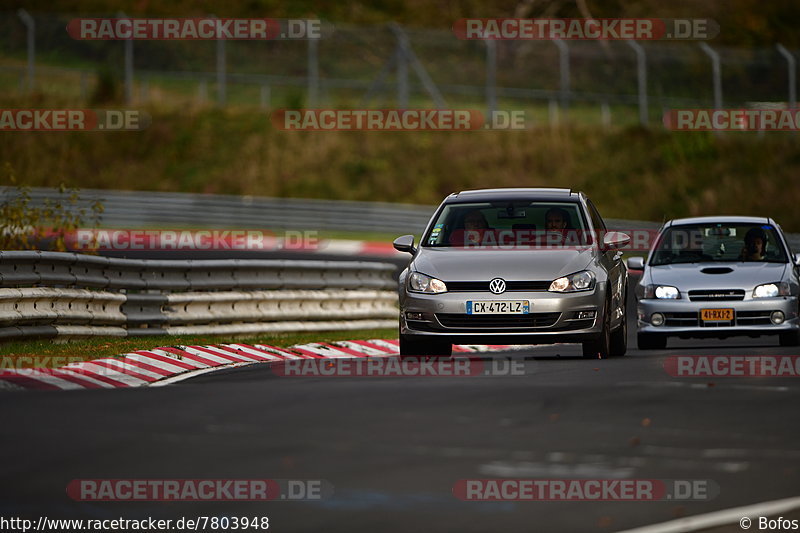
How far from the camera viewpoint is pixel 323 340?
18.8m

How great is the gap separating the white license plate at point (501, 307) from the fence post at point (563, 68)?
1102 inches

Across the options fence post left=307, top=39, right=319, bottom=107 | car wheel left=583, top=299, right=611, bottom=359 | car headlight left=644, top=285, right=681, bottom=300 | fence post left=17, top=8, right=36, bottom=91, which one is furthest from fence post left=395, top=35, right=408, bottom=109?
car wheel left=583, top=299, right=611, bottom=359

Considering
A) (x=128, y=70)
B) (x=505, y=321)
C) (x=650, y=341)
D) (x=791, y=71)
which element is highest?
(x=128, y=70)

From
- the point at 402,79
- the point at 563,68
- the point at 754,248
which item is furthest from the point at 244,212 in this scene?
the point at 754,248

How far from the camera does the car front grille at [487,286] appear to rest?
45.8ft

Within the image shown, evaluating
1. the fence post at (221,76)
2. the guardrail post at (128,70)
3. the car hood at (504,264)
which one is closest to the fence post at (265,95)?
the fence post at (221,76)

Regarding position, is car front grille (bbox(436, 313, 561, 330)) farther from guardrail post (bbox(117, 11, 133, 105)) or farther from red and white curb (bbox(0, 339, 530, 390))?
guardrail post (bbox(117, 11, 133, 105))

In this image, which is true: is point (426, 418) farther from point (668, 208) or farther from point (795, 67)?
point (668, 208)

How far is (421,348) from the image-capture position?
1451 cm

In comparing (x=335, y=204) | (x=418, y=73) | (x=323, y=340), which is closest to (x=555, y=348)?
(x=323, y=340)

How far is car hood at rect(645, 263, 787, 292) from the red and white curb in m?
2.40

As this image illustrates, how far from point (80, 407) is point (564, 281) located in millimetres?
5507

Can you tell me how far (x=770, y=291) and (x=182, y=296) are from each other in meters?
6.43

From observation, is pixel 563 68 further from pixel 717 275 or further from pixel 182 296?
pixel 717 275
